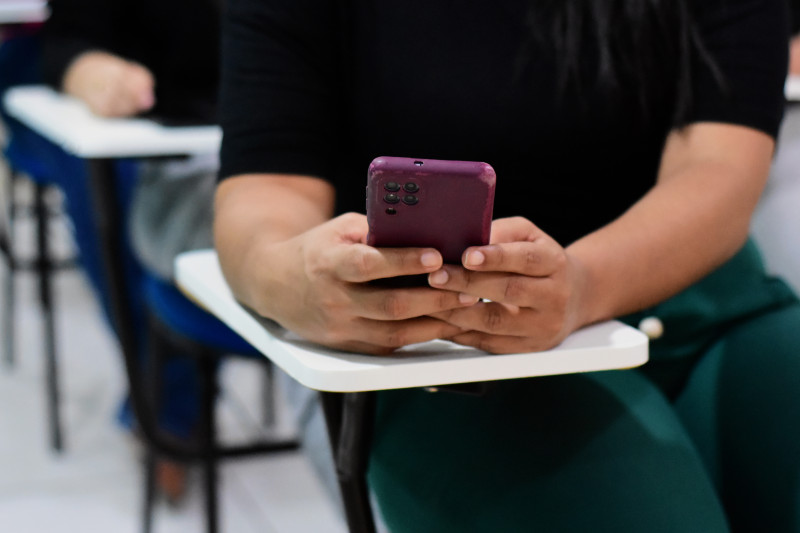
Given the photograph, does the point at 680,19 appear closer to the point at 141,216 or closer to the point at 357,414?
the point at 357,414

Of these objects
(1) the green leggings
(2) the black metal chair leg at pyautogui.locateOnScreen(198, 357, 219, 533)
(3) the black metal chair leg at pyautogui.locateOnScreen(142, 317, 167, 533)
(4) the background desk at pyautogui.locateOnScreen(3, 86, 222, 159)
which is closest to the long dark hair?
(1) the green leggings

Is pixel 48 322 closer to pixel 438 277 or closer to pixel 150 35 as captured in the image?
pixel 150 35

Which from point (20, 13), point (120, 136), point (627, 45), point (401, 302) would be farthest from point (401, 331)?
point (20, 13)

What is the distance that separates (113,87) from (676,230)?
85cm

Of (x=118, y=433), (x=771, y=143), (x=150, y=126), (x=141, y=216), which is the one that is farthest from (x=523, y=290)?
(x=118, y=433)

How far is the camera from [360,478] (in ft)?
2.37

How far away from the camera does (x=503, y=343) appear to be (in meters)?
0.59

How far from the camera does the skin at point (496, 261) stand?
57cm

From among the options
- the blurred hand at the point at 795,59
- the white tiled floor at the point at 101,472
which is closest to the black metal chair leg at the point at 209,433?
the white tiled floor at the point at 101,472

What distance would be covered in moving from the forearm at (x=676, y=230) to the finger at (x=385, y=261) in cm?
17

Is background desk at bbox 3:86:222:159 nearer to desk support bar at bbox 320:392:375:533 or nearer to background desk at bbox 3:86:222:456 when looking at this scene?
background desk at bbox 3:86:222:456

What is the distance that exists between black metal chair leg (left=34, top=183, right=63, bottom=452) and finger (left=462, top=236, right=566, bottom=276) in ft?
5.24

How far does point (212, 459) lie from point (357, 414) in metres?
0.73

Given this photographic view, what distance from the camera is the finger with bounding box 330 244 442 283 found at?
1.77ft
